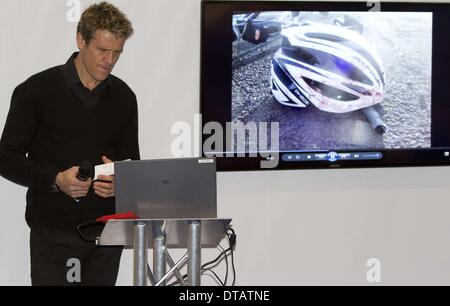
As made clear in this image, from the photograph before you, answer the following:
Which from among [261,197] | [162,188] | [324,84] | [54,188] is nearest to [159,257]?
[162,188]

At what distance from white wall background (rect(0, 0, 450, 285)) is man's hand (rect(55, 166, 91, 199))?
949 mm

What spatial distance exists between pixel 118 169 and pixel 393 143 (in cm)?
210

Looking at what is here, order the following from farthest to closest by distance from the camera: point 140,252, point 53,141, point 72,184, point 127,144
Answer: point 127,144 → point 53,141 → point 72,184 → point 140,252

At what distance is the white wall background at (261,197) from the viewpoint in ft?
14.4

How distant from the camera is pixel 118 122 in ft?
12.8

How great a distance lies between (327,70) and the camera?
15.1ft

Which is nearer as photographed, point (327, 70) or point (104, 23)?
point (104, 23)

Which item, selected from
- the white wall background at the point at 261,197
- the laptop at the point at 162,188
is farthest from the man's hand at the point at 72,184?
the white wall background at the point at 261,197

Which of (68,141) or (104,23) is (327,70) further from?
(68,141)

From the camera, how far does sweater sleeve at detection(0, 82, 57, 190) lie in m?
3.60

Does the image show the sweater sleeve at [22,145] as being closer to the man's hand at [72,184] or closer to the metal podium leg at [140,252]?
the man's hand at [72,184]

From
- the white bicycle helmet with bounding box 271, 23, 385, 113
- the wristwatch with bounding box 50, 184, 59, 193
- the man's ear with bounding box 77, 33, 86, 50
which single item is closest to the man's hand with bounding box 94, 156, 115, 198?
the wristwatch with bounding box 50, 184, 59, 193

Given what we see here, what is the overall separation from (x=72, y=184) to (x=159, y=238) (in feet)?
2.01
